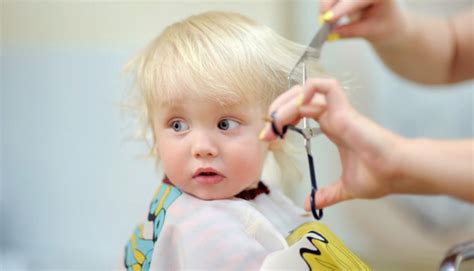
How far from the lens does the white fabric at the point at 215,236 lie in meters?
0.80

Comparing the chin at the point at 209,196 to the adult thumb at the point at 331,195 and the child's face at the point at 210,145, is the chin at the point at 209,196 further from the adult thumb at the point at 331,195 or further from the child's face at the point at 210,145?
the adult thumb at the point at 331,195

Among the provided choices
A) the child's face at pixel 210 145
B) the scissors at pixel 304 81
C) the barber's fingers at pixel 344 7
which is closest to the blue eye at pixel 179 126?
the child's face at pixel 210 145

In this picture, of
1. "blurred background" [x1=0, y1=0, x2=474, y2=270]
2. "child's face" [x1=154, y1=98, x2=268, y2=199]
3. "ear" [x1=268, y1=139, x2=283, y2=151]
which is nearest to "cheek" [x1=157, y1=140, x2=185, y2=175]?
"child's face" [x1=154, y1=98, x2=268, y2=199]

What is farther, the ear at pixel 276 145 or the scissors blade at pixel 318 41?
the ear at pixel 276 145

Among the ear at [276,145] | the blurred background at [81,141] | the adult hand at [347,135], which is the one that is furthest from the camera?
the blurred background at [81,141]

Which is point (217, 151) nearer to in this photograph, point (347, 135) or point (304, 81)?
point (304, 81)

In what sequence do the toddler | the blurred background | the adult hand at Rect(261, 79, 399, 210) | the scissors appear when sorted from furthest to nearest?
the blurred background → the toddler → the scissors → the adult hand at Rect(261, 79, 399, 210)

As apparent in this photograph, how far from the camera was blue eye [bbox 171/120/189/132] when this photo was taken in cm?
86

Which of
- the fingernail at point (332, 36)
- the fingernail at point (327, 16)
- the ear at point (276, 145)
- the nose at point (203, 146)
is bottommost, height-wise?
the ear at point (276, 145)

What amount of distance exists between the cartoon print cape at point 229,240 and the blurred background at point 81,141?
2.27 ft

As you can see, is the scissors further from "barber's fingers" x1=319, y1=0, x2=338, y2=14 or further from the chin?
the chin

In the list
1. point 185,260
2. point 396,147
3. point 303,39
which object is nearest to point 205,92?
point 185,260

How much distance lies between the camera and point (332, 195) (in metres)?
0.67

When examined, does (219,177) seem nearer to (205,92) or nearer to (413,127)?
(205,92)
